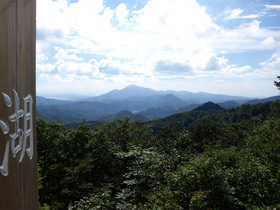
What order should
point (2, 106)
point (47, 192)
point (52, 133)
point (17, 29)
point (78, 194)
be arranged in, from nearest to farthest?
point (2, 106) → point (17, 29) → point (78, 194) → point (47, 192) → point (52, 133)

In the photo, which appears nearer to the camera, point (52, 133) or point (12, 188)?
point (12, 188)

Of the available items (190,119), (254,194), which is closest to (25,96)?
(254,194)

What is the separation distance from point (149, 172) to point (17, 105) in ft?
14.5

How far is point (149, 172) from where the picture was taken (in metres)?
5.14

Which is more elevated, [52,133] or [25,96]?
[25,96]

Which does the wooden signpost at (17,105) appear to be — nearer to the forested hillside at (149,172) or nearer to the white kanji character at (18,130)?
the white kanji character at (18,130)

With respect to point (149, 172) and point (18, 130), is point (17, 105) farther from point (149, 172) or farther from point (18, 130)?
point (149, 172)

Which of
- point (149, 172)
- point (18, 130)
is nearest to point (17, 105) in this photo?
point (18, 130)

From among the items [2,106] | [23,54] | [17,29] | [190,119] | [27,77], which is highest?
[17,29]

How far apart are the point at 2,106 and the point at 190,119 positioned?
75.5 meters

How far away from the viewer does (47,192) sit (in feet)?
29.1

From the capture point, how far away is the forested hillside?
3.72 meters

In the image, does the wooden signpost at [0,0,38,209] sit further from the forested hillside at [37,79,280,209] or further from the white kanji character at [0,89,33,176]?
the forested hillside at [37,79,280,209]

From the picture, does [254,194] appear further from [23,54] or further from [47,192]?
[47,192]
